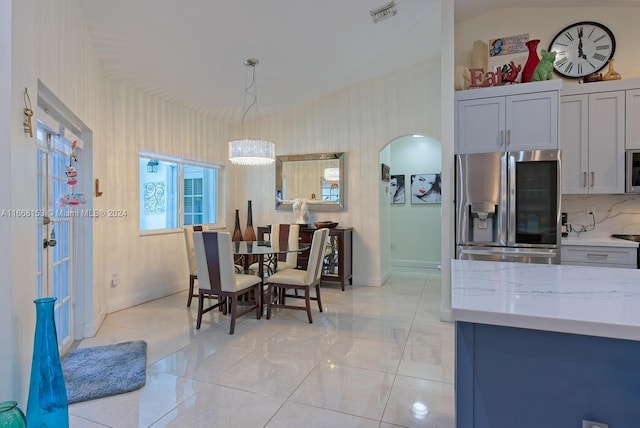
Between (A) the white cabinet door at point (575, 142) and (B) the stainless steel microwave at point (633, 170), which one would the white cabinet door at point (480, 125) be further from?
(B) the stainless steel microwave at point (633, 170)

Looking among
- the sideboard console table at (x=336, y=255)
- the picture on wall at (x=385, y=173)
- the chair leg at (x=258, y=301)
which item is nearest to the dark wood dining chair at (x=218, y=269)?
the chair leg at (x=258, y=301)

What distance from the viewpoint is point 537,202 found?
3.23 meters

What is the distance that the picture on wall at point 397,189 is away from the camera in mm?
6684

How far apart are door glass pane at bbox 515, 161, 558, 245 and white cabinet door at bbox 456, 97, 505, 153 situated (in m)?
0.38

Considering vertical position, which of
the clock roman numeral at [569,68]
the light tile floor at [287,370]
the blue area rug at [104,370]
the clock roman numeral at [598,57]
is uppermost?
the clock roman numeral at [598,57]

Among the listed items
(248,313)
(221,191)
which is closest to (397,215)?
(221,191)

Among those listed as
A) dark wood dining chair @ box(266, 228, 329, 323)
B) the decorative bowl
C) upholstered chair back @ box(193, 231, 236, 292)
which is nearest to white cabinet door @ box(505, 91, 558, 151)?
dark wood dining chair @ box(266, 228, 329, 323)

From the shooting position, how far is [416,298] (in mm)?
4547

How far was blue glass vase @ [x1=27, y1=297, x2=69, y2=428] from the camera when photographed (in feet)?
4.46

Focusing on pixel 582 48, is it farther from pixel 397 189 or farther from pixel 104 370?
pixel 104 370

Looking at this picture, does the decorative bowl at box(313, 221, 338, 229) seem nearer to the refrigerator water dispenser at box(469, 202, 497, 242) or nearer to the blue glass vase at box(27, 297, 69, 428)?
the refrigerator water dispenser at box(469, 202, 497, 242)

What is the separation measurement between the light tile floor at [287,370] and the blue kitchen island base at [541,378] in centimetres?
91

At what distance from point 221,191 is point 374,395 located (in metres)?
4.33

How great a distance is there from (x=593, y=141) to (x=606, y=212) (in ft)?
2.68
